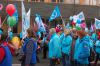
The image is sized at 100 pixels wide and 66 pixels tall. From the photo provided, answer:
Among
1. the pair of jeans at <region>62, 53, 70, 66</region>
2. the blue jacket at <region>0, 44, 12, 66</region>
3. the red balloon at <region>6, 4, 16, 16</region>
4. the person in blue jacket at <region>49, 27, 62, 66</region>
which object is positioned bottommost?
the pair of jeans at <region>62, 53, 70, 66</region>

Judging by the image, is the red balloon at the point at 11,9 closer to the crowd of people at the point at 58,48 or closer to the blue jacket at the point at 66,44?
the crowd of people at the point at 58,48

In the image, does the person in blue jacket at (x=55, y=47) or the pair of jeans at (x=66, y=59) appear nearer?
the pair of jeans at (x=66, y=59)

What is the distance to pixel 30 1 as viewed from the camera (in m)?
44.8

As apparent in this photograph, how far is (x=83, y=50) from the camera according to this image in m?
10.8

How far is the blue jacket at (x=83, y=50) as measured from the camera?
10.8 meters

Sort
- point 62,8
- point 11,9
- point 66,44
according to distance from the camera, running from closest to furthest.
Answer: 1. point 66,44
2. point 11,9
3. point 62,8

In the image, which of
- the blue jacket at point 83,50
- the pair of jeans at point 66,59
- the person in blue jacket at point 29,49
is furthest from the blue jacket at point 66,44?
the person in blue jacket at point 29,49

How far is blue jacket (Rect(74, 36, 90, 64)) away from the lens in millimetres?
10789

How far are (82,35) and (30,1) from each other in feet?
112

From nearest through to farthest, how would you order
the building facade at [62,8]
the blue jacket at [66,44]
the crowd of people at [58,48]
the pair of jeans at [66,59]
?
1. the crowd of people at [58,48]
2. the pair of jeans at [66,59]
3. the blue jacket at [66,44]
4. the building facade at [62,8]

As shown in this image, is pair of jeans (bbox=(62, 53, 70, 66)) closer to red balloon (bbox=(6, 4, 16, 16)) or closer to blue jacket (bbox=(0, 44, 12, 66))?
blue jacket (bbox=(0, 44, 12, 66))

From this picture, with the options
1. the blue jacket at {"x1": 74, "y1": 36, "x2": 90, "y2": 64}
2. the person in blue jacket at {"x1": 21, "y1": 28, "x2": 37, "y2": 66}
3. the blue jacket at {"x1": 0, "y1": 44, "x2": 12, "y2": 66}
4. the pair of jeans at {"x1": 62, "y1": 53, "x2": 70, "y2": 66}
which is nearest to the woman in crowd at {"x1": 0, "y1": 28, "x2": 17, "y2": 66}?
the blue jacket at {"x1": 0, "y1": 44, "x2": 12, "y2": 66}

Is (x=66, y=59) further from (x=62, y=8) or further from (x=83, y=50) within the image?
(x=62, y=8)

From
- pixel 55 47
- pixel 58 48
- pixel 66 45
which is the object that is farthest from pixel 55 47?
pixel 66 45
